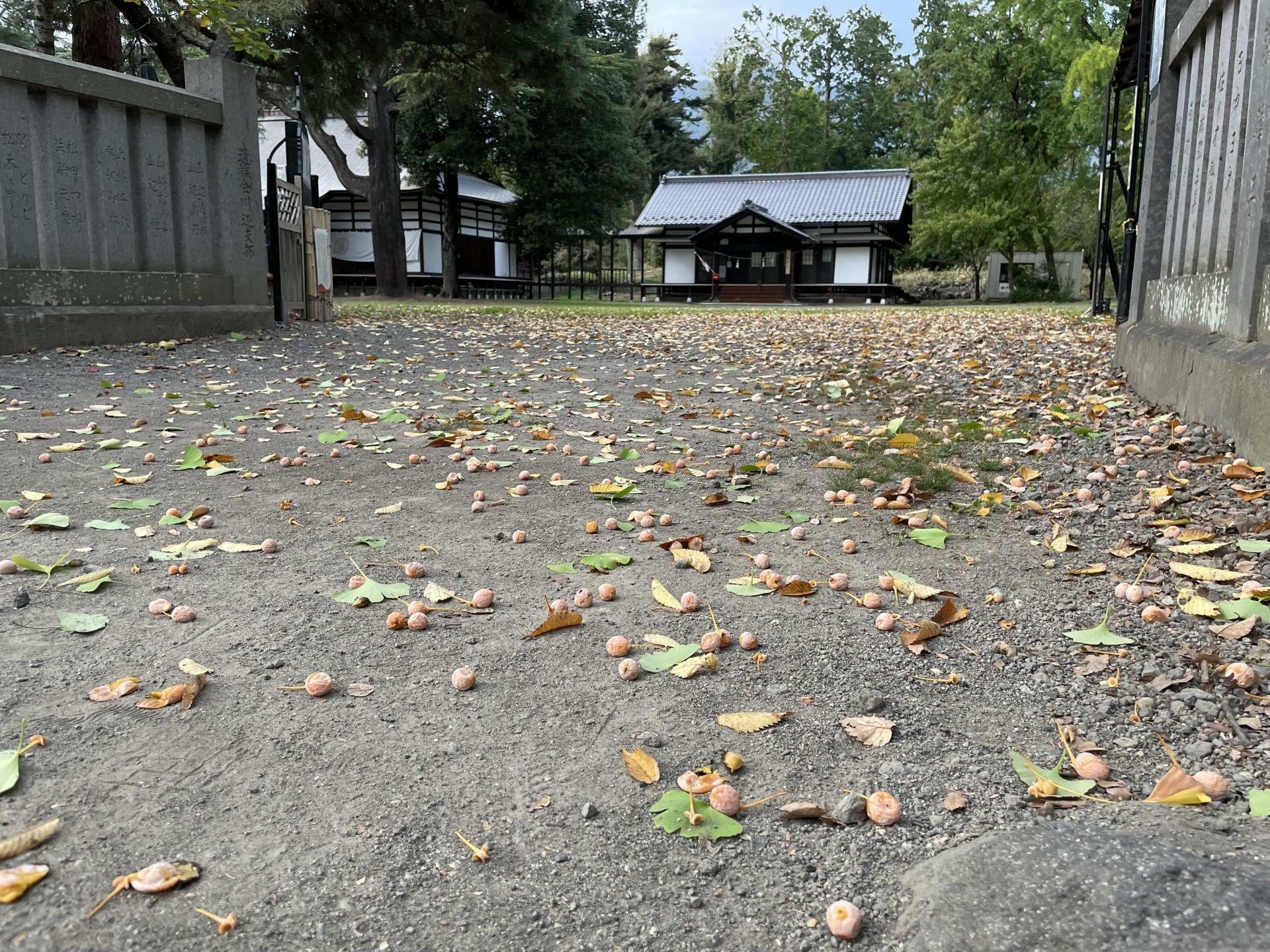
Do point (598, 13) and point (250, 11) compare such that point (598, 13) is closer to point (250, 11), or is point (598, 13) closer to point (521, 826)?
point (250, 11)

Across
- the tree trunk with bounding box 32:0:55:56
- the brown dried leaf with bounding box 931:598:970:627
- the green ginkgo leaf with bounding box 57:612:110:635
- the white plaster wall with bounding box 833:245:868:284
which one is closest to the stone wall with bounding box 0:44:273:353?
the tree trunk with bounding box 32:0:55:56

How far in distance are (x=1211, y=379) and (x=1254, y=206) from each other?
2.78 ft

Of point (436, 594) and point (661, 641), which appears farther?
point (436, 594)

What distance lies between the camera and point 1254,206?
13.9 feet

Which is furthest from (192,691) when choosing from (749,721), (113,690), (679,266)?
(679,266)

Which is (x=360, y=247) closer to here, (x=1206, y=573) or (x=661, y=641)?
(x=661, y=641)

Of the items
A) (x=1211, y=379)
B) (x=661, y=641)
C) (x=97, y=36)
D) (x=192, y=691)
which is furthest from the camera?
(x=97, y=36)

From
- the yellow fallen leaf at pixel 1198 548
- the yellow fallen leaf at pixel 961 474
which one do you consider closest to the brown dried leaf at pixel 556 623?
the yellow fallen leaf at pixel 1198 548

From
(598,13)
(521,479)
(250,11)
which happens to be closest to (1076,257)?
(598,13)

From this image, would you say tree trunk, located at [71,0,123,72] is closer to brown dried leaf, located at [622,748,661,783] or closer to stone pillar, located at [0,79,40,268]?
stone pillar, located at [0,79,40,268]

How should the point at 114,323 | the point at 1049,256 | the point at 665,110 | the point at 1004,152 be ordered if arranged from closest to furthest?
the point at 114,323 < the point at 1004,152 < the point at 1049,256 < the point at 665,110

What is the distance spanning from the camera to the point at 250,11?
1354 cm

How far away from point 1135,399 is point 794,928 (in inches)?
225

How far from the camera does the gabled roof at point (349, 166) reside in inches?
1305
